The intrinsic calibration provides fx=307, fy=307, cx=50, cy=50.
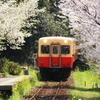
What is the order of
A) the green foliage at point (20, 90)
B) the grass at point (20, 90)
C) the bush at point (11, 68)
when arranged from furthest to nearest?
1. the bush at point (11, 68)
2. the green foliage at point (20, 90)
3. the grass at point (20, 90)

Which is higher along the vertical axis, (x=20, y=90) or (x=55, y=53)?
(x=55, y=53)

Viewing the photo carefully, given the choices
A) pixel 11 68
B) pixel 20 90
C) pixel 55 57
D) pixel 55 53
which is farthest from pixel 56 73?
pixel 20 90

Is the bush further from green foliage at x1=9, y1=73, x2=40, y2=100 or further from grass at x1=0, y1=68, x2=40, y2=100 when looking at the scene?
green foliage at x1=9, y1=73, x2=40, y2=100

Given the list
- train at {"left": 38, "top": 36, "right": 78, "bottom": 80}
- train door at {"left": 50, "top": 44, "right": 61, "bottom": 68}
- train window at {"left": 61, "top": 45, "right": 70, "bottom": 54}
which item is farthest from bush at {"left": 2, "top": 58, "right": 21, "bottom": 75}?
train window at {"left": 61, "top": 45, "right": 70, "bottom": 54}

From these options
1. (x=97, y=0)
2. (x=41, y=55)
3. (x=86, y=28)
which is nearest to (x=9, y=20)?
(x=41, y=55)

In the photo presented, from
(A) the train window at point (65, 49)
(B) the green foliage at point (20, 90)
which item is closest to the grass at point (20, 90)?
(B) the green foliage at point (20, 90)

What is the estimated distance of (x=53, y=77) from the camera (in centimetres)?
2227

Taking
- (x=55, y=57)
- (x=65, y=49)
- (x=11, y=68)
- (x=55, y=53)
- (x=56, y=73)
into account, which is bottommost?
(x=56, y=73)

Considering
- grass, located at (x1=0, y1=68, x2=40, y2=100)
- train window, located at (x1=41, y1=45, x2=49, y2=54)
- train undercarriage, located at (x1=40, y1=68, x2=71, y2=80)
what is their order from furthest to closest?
train undercarriage, located at (x1=40, y1=68, x2=71, y2=80), train window, located at (x1=41, y1=45, x2=49, y2=54), grass, located at (x1=0, y1=68, x2=40, y2=100)

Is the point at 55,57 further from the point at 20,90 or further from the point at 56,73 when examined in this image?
the point at 20,90

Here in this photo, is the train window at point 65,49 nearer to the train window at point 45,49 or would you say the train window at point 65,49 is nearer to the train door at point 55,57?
the train door at point 55,57

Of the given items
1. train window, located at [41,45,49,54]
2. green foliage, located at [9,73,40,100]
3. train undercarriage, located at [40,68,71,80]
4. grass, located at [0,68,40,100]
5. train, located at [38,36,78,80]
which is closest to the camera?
grass, located at [0,68,40,100]

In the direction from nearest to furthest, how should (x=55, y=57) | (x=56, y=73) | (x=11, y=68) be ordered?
(x=55, y=57) → (x=56, y=73) → (x=11, y=68)

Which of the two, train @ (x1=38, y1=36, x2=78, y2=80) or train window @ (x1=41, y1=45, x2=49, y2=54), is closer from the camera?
train @ (x1=38, y1=36, x2=78, y2=80)
